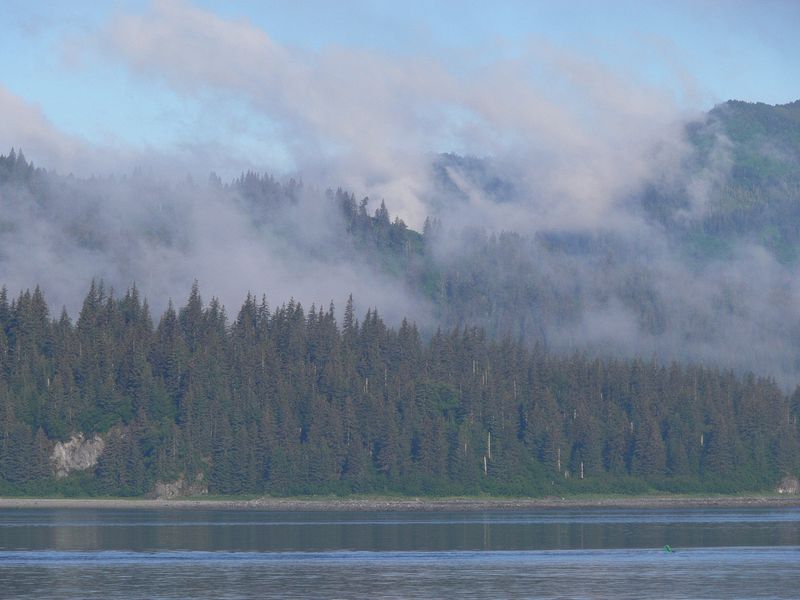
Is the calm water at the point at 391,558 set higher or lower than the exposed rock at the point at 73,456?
lower

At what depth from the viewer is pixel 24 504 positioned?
A: 18700 cm

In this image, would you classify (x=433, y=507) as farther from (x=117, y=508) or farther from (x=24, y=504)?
(x=24, y=504)

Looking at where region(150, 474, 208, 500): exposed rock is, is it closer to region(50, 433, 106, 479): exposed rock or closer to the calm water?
region(50, 433, 106, 479): exposed rock

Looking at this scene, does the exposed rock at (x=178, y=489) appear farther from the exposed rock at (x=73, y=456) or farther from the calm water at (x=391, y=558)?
the calm water at (x=391, y=558)

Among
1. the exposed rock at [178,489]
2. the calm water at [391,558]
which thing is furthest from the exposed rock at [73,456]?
the calm water at [391,558]

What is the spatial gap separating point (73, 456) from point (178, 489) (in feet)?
55.8

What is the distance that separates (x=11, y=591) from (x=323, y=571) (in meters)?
24.0

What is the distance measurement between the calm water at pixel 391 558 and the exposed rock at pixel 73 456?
36139 millimetres

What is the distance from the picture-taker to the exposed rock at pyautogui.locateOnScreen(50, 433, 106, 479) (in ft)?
648

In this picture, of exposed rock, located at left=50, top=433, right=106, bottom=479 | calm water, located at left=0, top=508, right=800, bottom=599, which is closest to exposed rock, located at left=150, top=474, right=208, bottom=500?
exposed rock, located at left=50, top=433, right=106, bottom=479

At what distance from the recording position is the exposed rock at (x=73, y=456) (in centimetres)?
19750

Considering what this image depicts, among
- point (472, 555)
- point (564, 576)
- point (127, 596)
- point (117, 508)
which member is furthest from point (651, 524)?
point (127, 596)

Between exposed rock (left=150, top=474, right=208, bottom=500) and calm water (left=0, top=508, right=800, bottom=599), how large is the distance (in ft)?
116

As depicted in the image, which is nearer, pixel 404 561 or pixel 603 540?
pixel 404 561
